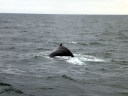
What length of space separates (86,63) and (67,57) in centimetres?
323

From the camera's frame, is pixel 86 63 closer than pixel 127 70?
No

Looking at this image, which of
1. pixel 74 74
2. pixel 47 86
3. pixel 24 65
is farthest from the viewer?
pixel 24 65

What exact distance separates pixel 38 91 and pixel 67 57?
1119cm

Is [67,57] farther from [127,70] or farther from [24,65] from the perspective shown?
[127,70]

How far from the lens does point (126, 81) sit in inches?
763

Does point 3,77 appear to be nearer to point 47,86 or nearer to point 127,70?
point 47,86

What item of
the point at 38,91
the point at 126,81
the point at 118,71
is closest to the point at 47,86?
the point at 38,91

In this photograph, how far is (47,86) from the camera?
17.7 metres

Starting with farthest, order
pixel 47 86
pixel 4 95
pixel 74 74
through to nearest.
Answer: pixel 74 74 < pixel 47 86 < pixel 4 95

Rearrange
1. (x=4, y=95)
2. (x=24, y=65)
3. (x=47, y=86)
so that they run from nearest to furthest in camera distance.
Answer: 1. (x=4, y=95)
2. (x=47, y=86)
3. (x=24, y=65)

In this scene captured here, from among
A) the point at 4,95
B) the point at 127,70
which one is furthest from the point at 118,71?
the point at 4,95

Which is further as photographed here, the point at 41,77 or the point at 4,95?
the point at 41,77

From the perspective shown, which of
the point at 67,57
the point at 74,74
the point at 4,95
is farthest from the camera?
the point at 67,57

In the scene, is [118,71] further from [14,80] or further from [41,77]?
[14,80]
